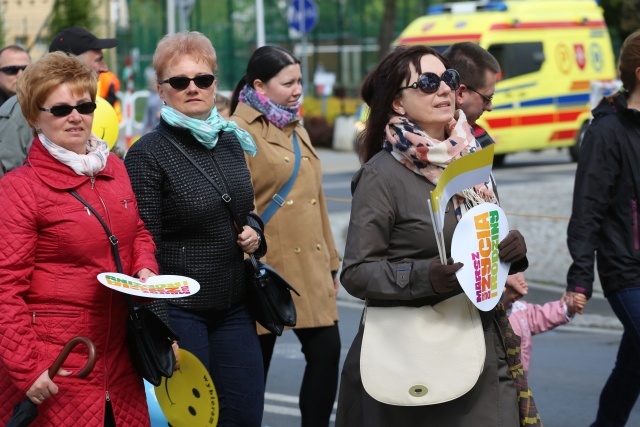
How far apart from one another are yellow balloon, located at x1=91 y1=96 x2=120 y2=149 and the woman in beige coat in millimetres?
716

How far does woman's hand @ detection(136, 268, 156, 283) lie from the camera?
163 inches

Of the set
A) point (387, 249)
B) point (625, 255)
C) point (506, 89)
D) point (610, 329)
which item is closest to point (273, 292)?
→ point (387, 249)

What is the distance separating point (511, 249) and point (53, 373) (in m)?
1.51

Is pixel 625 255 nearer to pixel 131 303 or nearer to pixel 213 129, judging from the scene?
pixel 213 129

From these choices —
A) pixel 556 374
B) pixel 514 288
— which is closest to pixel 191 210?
pixel 514 288

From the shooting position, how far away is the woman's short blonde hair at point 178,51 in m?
4.78

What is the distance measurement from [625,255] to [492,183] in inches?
52.8

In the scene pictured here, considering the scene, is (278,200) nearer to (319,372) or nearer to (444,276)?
(319,372)

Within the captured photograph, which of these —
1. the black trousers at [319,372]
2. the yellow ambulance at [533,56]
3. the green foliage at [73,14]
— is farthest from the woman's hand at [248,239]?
the green foliage at [73,14]

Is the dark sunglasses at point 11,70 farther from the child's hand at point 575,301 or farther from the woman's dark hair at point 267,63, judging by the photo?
the child's hand at point 575,301

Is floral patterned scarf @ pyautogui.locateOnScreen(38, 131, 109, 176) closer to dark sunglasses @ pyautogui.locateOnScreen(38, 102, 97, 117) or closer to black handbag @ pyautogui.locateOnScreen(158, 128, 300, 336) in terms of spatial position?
dark sunglasses @ pyautogui.locateOnScreen(38, 102, 97, 117)

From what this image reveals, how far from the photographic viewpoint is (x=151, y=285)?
13.1 ft

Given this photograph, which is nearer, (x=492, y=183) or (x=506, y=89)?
(x=492, y=183)

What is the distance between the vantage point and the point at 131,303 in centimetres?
417
